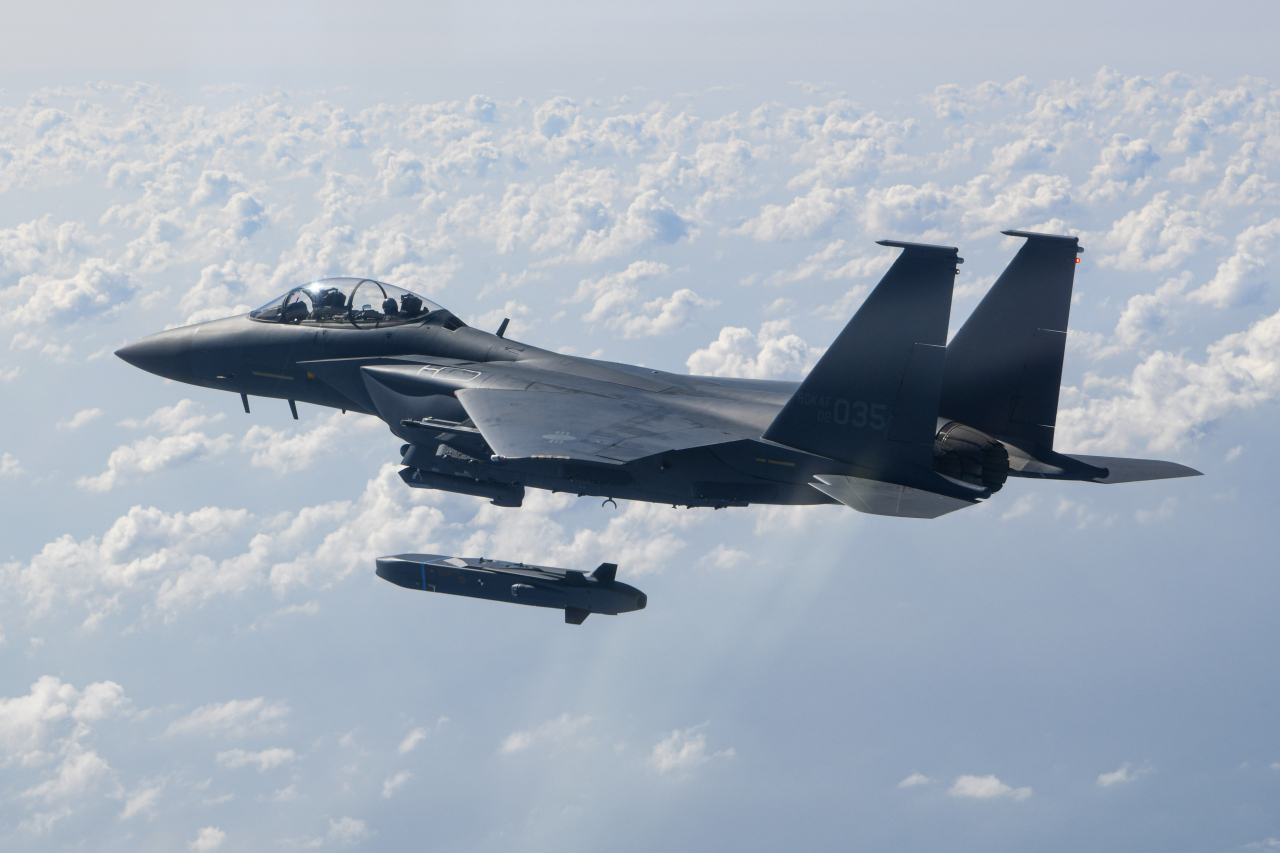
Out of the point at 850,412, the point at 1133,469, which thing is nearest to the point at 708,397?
the point at 850,412

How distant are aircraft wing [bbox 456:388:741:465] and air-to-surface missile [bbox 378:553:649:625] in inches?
136

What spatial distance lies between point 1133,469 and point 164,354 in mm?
23587

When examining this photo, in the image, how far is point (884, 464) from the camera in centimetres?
1833

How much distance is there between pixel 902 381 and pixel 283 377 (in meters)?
15.7

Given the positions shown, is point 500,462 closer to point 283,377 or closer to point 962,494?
point 283,377

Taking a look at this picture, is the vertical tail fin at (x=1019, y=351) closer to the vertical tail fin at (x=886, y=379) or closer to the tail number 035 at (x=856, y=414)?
the vertical tail fin at (x=886, y=379)

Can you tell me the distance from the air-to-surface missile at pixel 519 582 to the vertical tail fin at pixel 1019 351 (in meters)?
7.92

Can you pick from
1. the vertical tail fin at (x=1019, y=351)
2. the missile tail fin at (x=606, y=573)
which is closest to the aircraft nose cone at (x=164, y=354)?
the missile tail fin at (x=606, y=573)

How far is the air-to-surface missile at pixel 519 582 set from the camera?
22.0m

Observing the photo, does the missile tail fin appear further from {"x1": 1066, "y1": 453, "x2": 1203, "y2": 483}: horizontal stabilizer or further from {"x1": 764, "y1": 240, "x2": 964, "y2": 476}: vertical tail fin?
{"x1": 1066, "y1": 453, "x2": 1203, "y2": 483}: horizontal stabilizer

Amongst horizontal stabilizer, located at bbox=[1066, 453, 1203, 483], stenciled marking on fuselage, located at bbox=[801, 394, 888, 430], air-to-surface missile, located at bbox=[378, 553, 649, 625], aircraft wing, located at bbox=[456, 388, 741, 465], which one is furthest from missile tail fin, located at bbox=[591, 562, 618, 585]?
horizontal stabilizer, located at bbox=[1066, 453, 1203, 483]

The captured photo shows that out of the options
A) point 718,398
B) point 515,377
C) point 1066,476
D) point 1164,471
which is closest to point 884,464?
point 1066,476

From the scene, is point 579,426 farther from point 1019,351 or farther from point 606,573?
point 1019,351

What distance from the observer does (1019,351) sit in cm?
2011
